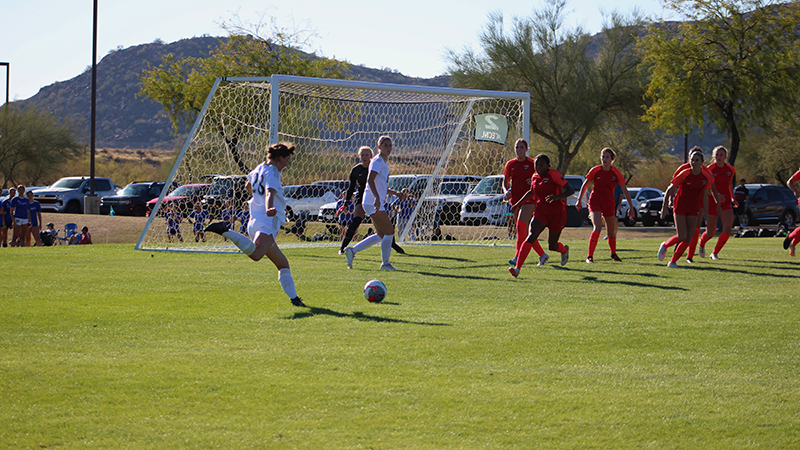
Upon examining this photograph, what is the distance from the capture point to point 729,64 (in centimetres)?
2836

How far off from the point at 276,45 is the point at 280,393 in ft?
99.0

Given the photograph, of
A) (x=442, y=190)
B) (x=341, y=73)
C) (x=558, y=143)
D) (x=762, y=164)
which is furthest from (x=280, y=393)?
(x=762, y=164)

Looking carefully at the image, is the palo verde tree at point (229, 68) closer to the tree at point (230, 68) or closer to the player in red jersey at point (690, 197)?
the tree at point (230, 68)

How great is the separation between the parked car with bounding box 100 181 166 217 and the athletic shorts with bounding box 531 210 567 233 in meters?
27.4

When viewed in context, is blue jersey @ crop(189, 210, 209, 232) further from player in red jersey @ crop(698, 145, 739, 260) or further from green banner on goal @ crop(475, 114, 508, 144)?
player in red jersey @ crop(698, 145, 739, 260)

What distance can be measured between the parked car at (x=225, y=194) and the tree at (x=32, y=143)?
3911 cm

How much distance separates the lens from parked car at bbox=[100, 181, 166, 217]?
35.2 metres

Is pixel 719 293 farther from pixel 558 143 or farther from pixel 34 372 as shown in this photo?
pixel 558 143

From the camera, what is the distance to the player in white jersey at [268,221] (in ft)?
25.6

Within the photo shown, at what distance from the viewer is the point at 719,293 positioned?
9141mm

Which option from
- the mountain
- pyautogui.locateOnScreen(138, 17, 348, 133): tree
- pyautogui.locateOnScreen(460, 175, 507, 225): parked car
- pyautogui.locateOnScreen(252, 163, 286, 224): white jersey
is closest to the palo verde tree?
pyautogui.locateOnScreen(138, 17, 348, 133): tree

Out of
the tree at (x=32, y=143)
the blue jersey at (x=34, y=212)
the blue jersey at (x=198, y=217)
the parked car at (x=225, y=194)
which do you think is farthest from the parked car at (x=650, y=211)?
the tree at (x=32, y=143)

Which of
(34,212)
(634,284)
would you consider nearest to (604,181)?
(634,284)

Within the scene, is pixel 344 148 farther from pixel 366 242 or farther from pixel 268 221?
pixel 268 221
